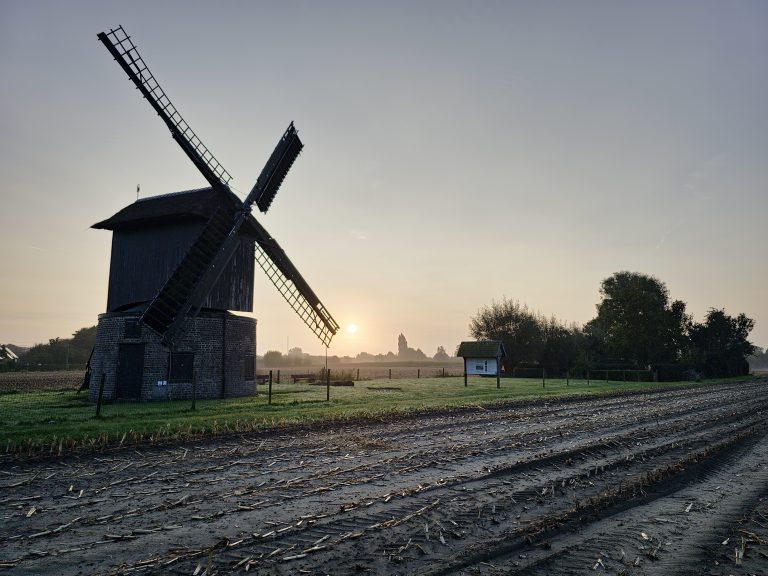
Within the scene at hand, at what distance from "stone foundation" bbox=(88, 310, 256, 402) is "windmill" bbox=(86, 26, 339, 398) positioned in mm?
55

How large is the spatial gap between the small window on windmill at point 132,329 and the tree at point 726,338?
72.9 metres

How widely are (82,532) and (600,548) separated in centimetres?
636

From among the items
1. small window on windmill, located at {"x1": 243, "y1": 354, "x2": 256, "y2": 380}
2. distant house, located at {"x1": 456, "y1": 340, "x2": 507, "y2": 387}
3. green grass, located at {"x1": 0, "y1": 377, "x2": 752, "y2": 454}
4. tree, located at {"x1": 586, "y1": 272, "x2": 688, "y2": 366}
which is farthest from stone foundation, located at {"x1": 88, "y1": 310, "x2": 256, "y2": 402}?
tree, located at {"x1": 586, "y1": 272, "x2": 688, "y2": 366}

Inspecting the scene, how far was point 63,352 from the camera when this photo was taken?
269 ft

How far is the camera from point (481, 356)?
58.7 m

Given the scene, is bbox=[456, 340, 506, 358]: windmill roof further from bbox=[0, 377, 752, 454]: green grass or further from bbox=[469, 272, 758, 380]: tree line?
bbox=[0, 377, 752, 454]: green grass

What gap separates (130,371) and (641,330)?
63.7 m

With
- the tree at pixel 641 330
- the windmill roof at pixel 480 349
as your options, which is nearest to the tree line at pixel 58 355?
the windmill roof at pixel 480 349

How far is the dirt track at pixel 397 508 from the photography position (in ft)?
16.5

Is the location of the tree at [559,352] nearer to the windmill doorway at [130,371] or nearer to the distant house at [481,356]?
the distant house at [481,356]

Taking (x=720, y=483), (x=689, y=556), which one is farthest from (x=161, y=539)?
(x=720, y=483)

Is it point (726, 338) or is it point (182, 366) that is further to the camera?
point (726, 338)

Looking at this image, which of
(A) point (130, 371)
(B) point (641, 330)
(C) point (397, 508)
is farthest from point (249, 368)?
(B) point (641, 330)

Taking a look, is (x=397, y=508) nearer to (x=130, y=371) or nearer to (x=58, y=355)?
(x=130, y=371)
